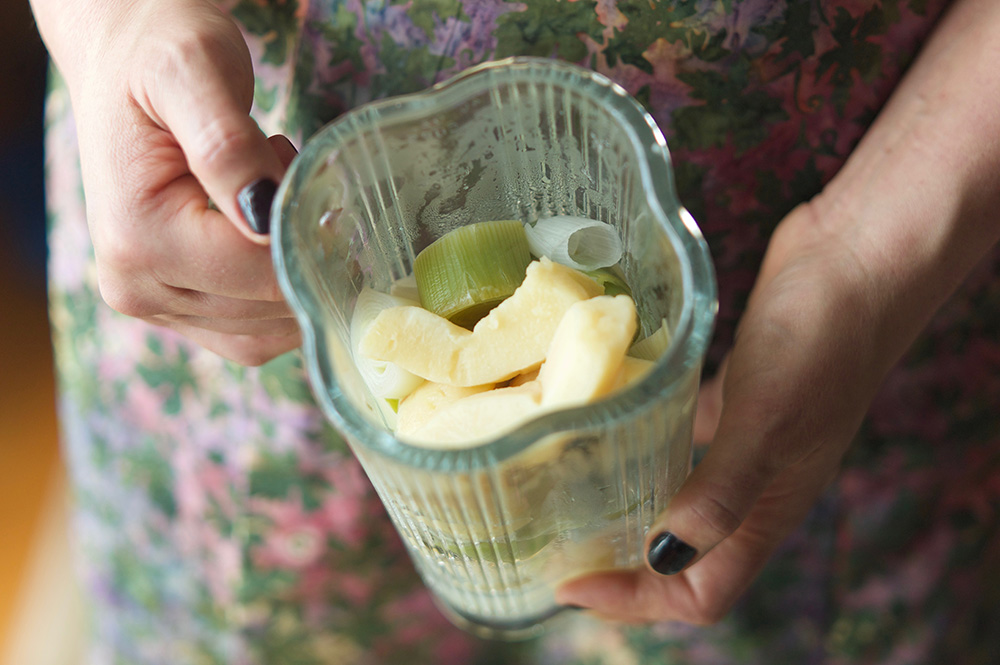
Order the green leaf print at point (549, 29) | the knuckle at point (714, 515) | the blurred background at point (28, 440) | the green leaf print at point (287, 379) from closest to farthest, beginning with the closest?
the knuckle at point (714, 515)
the green leaf print at point (549, 29)
the green leaf print at point (287, 379)
the blurred background at point (28, 440)

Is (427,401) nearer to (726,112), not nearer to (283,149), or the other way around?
(283,149)

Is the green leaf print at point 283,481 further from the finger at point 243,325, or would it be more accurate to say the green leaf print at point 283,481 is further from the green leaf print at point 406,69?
the green leaf print at point 406,69

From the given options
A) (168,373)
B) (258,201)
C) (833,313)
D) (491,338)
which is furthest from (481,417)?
(168,373)

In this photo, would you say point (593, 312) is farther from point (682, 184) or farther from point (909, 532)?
point (909, 532)

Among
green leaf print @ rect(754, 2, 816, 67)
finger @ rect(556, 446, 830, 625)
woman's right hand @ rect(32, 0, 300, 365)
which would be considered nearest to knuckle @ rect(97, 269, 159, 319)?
woman's right hand @ rect(32, 0, 300, 365)

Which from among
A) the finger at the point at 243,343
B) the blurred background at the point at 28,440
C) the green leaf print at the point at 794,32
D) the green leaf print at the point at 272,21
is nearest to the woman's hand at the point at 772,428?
the green leaf print at the point at 794,32

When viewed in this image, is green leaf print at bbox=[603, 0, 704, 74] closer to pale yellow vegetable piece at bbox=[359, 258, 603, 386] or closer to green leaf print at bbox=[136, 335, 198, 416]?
pale yellow vegetable piece at bbox=[359, 258, 603, 386]
